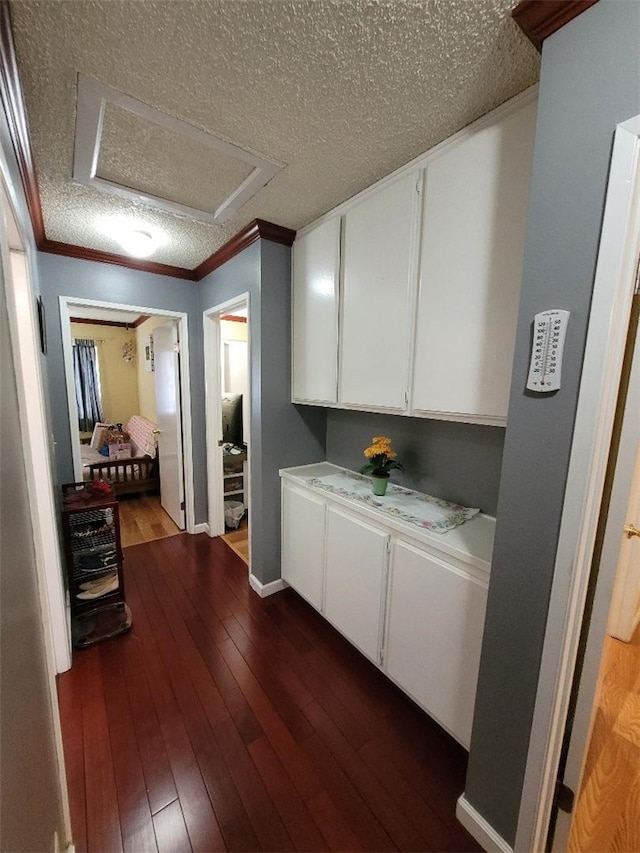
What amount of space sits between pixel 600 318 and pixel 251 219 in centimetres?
185

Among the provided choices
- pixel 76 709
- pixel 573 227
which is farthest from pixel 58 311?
pixel 573 227

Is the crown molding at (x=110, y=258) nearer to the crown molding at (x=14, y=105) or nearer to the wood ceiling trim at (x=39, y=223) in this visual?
the wood ceiling trim at (x=39, y=223)

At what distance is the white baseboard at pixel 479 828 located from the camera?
1.06m

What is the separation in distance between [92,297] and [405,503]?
2.66 m

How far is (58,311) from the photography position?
7.97 ft

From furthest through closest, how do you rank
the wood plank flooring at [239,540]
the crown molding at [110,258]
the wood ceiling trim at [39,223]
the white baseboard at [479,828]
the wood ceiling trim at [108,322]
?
1. the wood ceiling trim at [108,322]
2. the wood plank flooring at [239,540]
3. the crown molding at [110,258]
4. the white baseboard at [479,828]
5. the wood ceiling trim at [39,223]

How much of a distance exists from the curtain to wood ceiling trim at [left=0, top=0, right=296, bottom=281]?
361cm

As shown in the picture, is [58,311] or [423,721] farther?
[58,311]

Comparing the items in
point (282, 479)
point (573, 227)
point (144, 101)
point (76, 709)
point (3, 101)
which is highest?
point (144, 101)

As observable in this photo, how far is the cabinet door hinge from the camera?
979 mm

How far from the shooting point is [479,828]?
111 centimetres

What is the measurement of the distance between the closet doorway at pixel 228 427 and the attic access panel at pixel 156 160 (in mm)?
690

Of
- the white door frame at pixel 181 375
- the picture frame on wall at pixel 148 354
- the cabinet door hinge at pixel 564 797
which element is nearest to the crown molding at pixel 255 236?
the white door frame at pixel 181 375

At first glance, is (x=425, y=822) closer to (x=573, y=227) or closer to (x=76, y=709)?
(x=76, y=709)
